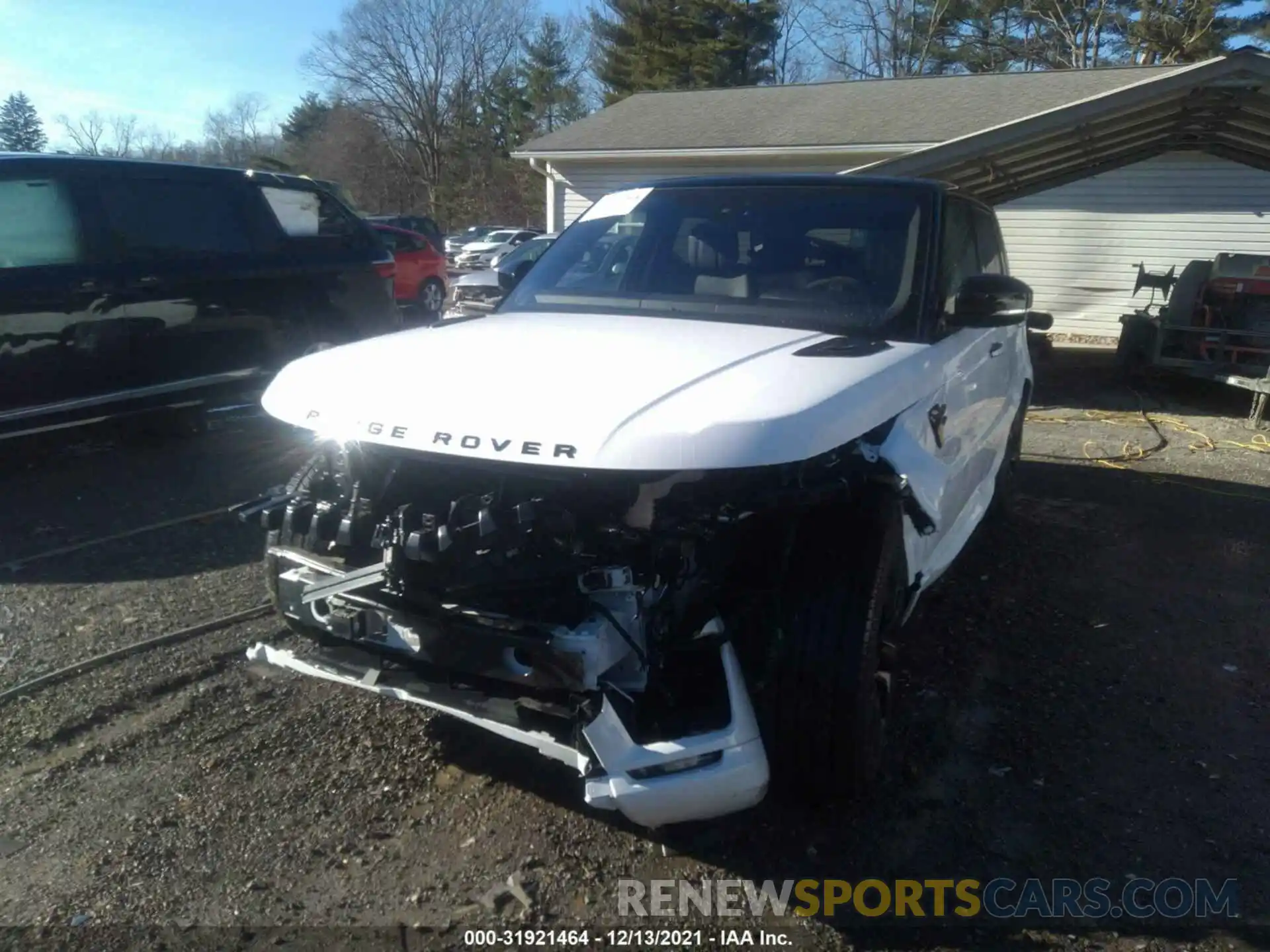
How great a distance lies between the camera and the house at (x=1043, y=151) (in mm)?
10438

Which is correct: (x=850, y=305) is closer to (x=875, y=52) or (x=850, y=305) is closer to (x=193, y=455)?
(x=193, y=455)

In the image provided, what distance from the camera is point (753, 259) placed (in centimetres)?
404

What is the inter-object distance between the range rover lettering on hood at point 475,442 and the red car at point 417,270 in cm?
1351

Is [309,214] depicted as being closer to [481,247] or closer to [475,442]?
[475,442]

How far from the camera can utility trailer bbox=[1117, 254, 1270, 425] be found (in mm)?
10203

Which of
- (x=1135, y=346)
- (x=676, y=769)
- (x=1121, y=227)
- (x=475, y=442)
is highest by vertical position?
(x=475, y=442)

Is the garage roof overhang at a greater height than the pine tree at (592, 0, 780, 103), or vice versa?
the pine tree at (592, 0, 780, 103)

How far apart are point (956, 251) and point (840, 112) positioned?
1687 cm


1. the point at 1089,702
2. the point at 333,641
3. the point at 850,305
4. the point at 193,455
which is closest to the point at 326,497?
the point at 333,641

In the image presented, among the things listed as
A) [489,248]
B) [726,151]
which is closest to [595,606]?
[726,151]

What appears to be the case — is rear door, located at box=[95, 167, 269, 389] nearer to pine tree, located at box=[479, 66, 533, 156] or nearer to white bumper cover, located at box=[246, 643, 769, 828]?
white bumper cover, located at box=[246, 643, 769, 828]

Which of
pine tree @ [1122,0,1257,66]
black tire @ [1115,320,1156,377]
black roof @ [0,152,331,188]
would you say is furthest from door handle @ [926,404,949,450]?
pine tree @ [1122,0,1257,66]

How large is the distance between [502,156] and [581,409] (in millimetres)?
51264

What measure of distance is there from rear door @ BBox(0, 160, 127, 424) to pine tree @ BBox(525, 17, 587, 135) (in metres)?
46.9
